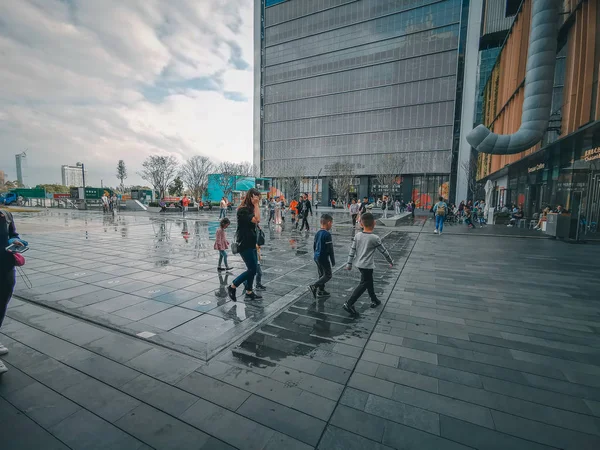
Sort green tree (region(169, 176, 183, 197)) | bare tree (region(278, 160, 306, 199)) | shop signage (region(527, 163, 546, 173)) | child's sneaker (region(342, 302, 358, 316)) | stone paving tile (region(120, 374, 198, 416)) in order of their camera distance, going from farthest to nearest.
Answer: green tree (region(169, 176, 183, 197)), bare tree (region(278, 160, 306, 199)), shop signage (region(527, 163, 546, 173)), child's sneaker (region(342, 302, 358, 316)), stone paving tile (region(120, 374, 198, 416))

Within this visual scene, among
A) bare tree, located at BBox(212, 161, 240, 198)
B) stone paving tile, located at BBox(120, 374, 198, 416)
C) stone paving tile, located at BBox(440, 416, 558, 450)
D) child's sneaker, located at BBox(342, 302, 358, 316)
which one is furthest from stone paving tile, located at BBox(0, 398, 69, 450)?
bare tree, located at BBox(212, 161, 240, 198)

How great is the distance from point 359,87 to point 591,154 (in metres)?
49.4

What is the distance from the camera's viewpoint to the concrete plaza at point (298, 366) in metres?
2.34

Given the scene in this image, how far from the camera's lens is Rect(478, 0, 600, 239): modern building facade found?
1248 centimetres

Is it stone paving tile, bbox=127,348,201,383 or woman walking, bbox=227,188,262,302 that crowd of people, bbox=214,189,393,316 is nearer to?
woman walking, bbox=227,188,262,302

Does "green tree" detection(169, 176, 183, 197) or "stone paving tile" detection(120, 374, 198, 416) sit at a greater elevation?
"green tree" detection(169, 176, 183, 197)

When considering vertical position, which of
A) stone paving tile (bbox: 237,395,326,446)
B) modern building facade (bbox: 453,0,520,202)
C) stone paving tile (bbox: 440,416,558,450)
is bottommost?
stone paving tile (bbox: 237,395,326,446)

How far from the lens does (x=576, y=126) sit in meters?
12.9

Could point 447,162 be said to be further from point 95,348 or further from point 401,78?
point 95,348

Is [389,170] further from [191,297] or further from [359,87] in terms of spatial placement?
[191,297]

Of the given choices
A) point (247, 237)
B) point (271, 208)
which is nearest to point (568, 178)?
point (271, 208)

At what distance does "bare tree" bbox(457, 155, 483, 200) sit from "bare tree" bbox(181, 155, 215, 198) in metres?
40.8

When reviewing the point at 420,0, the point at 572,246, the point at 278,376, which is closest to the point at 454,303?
the point at 278,376

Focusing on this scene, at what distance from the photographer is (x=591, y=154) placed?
14.7m
